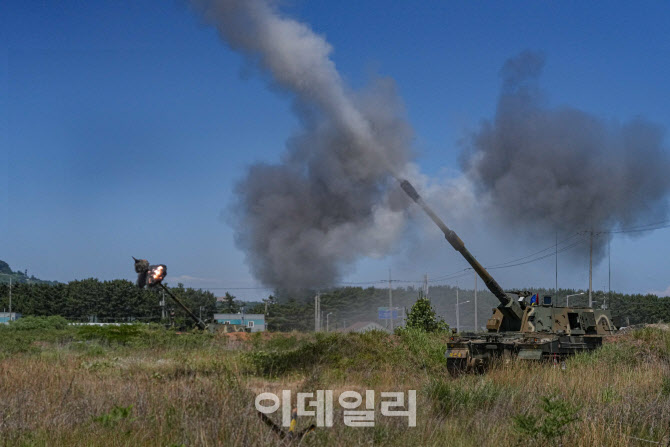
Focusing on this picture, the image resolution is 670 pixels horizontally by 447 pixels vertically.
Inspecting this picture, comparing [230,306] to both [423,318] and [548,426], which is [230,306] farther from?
[548,426]

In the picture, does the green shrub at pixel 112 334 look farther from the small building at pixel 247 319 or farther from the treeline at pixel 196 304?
the small building at pixel 247 319

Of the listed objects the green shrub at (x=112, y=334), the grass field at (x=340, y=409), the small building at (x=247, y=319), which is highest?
the grass field at (x=340, y=409)

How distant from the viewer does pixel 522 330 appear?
19391 millimetres

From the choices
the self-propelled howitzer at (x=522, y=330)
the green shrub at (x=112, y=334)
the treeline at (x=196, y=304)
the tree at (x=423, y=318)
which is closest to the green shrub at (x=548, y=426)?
the self-propelled howitzer at (x=522, y=330)

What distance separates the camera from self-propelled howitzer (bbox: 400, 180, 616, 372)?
55.5ft

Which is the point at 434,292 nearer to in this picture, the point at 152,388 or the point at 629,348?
the point at 629,348

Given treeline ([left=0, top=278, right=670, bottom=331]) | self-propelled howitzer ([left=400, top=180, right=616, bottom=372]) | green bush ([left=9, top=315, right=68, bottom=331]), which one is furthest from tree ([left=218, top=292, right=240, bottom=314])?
self-propelled howitzer ([left=400, top=180, right=616, bottom=372])

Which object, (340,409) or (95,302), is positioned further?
(95,302)

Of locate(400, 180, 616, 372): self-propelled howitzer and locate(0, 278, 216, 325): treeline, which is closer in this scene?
locate(400, 180, 616, 372): self-propelled howitzer

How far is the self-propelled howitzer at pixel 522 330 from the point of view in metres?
16.9

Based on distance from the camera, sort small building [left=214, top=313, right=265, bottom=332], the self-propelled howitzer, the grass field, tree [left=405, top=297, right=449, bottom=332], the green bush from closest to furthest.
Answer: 1. the grass field
2. the self-propelled howitzer
3. the green bush
4. tree [left=405, top=297, right=449, bottom=332]
5. small building [left=214, top=313, right=265, bottom=332]

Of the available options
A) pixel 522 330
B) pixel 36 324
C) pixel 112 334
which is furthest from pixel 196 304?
pixel 522 330

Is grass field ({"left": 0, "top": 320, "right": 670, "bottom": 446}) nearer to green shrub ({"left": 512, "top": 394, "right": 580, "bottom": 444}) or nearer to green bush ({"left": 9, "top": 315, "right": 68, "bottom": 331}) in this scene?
green shrub ({"left": 512, "top": 394, "right": 580, "bottom": 444})

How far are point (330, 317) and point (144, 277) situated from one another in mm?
65032
